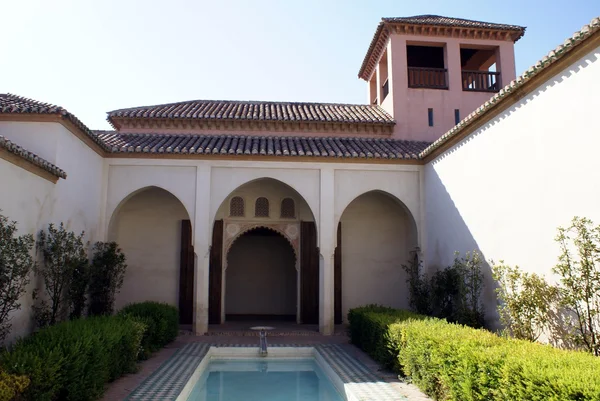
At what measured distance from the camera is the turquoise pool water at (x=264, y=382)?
24.3 ft

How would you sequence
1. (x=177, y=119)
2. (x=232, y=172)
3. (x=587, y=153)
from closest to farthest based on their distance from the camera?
(x=587, y=153) → (x=232, y=172) → (x=177, y=119)

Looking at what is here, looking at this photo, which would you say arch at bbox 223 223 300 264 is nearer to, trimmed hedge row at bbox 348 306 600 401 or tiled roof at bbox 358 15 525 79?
trimmed hedge row at bbox 348 306 600 401

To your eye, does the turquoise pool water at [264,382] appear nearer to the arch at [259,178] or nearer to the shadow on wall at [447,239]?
the shadow on wall at [447,239]

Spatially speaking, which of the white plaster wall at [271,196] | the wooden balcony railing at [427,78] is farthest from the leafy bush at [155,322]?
the wooden balcony railing at [427,78]

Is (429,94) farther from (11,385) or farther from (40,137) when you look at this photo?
(11,385)

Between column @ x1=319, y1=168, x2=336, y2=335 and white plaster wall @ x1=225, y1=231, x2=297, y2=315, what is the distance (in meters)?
3.89

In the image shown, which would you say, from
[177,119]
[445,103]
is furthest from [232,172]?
[445,103]

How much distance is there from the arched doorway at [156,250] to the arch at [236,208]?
1.19 meters

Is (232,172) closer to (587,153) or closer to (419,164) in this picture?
(419,164)

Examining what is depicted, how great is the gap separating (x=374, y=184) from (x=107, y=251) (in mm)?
6330

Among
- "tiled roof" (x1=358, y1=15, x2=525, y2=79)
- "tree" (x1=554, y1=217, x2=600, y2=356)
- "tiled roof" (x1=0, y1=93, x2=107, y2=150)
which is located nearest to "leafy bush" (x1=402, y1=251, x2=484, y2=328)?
"tree" (x1=554, y1=217, x2=600, y2=356)

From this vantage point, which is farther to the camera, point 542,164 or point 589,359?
point 542,164

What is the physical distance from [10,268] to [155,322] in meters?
2.88

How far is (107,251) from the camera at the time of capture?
11.1 m
